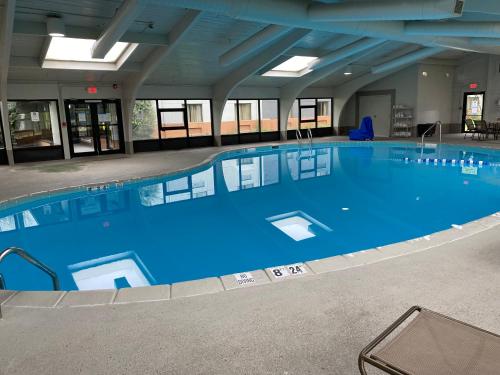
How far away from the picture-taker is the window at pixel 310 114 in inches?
673

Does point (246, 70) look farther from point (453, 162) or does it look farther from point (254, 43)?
point (453, 162)

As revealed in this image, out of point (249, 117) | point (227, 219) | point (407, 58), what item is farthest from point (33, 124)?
point (407, 58)

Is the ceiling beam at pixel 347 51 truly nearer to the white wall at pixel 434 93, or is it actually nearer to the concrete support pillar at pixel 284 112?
the concrete support pillar at pixel 284 112

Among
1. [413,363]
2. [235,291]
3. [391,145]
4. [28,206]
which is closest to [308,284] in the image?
[235,291]

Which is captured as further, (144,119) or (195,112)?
(195,112)

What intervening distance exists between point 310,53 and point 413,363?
11734 millimetres

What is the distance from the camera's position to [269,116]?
16234 millimetres

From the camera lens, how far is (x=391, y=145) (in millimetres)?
14258

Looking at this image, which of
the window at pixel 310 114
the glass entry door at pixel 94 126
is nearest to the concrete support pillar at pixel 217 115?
the glass entry door at pixel 94 126

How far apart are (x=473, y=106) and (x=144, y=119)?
45.6 ft

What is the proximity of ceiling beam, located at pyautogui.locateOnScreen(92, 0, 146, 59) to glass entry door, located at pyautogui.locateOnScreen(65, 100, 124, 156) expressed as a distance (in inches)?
136

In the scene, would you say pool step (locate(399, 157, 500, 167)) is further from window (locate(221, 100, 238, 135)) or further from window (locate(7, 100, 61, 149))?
window (locate(7, 100, 61, 149))

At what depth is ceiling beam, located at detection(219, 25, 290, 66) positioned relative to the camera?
8.85m

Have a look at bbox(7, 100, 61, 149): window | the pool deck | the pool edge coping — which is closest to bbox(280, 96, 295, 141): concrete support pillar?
bbox(7, 100, 61, 149): window
